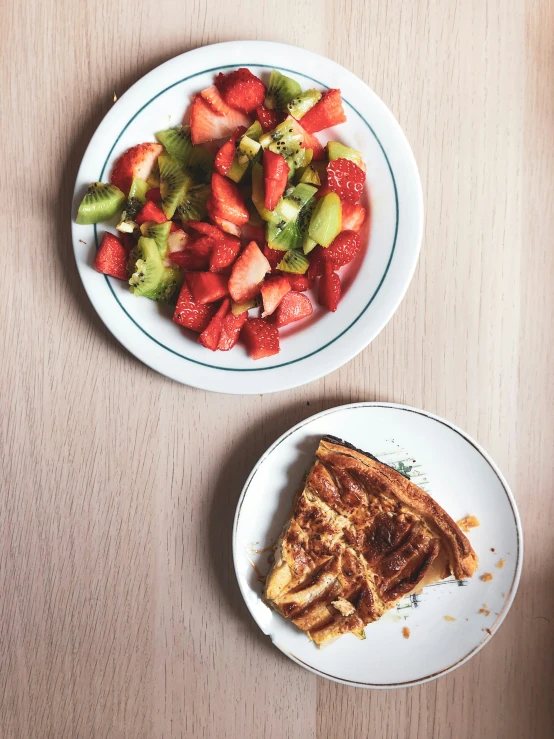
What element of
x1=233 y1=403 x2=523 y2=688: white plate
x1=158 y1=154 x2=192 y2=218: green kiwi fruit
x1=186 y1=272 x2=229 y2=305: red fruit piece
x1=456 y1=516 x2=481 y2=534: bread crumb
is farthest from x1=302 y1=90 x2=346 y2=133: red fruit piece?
x1=456 y1=516 x2=481 y2=534: bread crumb

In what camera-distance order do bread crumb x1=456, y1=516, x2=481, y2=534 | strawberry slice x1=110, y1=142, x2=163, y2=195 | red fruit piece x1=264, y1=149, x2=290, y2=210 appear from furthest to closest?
1. bread crumb x1=456, y1=516, x2=481, y2=534
2. strawberry slice x1=110, y1=142, x2=163, y2=195
3. red fruit piece x1=264, y1=149, x2=290, y2=210

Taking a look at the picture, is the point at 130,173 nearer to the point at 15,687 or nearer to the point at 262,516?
the point at 262,516

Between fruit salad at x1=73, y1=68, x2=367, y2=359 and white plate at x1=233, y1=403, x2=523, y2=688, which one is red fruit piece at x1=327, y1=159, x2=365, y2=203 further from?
white plate at x1=233, y1=403, x2=523, y2=688

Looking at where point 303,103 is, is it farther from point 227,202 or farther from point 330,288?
point 330,288

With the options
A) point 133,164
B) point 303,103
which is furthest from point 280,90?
point 133,164

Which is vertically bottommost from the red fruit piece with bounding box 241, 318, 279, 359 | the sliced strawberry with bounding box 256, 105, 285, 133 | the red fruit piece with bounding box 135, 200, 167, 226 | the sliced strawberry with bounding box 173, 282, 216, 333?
the red fruit piece with bounding box 241, 318, 279, 359

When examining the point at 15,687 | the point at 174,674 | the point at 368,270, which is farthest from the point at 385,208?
the point at 15,687

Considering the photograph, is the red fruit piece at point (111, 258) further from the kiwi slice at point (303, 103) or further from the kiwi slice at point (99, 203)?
the kiwi slice at point (303, 103)
